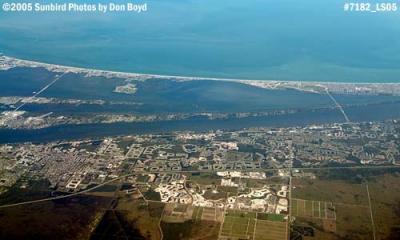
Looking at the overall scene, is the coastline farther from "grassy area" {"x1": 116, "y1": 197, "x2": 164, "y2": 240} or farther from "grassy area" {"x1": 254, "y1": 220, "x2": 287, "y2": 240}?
"grassy area" {"x1": 116, "y1": 197, "x2": 164, "y2": 240}

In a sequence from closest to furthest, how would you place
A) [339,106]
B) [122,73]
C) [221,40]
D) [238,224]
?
[238,224], [339,106], [122,73], [221,40]

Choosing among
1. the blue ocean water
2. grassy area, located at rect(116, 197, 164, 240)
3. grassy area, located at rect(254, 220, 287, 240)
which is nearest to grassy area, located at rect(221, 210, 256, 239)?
grassy area, located at rect(254, 220, 287, 240)

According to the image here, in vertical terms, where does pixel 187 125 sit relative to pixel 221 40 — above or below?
below

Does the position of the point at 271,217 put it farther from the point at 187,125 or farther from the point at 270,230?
the point at 187,125

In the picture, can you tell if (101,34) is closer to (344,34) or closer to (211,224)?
(344,34)

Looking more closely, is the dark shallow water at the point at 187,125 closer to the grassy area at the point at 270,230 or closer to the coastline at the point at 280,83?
the coastline at the point at 280,83

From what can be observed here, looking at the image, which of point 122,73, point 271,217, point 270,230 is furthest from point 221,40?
point 270,230

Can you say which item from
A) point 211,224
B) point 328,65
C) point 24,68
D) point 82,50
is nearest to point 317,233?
point 211,224

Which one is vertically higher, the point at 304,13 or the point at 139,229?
the point at 304,13
